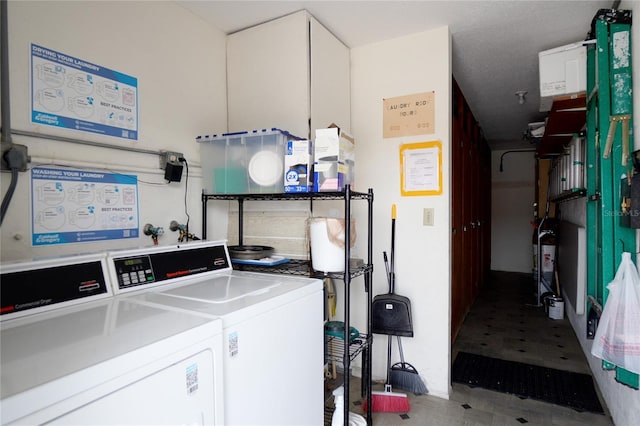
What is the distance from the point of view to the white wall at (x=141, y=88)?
137 centimetres

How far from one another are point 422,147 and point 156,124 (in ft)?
5.50

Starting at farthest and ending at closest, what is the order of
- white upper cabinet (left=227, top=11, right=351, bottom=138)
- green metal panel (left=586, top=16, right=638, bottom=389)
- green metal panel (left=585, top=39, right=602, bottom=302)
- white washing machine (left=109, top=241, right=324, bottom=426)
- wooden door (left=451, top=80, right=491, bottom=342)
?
wooden door (left=451, top=80, right=491, bottom=342) < white upper cabinet (left=227, top=11, right=351, bottom=138) < green metal panel (left=585, top=39, right=602, bottom=302) < green metal panel (left=586, top=16, right=638, bottom=389) < white washing machine (left=109, top=241, right=324, bottom=426)

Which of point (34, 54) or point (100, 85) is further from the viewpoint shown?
point (100, 85)

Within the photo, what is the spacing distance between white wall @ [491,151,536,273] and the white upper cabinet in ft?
17.8

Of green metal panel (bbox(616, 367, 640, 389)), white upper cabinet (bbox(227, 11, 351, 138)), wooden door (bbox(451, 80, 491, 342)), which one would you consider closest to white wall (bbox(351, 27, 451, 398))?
white upper cabinet (bbox(227, 11, 351, 138))

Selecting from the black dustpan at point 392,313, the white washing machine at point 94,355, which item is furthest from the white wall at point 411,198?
the white washing machine at point 94,355

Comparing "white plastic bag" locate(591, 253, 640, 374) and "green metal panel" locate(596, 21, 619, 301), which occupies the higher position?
"green metal panel" locate(596, 21, 619, 301)

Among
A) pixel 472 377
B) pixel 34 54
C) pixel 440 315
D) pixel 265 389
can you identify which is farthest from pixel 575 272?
pixel 34 54

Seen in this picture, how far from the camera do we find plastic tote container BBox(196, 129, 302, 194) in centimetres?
185

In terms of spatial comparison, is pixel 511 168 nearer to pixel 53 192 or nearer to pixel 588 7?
pixel 588 7

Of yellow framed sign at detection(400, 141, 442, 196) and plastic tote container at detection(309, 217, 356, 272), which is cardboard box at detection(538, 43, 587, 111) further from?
plastic tote container at detection(309, 217, 356, 272)

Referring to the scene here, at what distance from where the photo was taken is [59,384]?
695mm

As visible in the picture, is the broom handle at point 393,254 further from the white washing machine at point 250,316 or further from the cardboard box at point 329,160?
the white washing machine at point 250,316

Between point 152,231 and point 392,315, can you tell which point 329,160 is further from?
point 392,315
